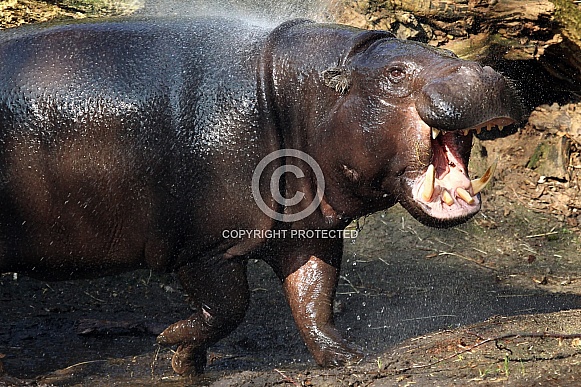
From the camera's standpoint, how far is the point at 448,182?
3.85 m

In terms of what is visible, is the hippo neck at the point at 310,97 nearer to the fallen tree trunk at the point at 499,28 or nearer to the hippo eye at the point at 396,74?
the hippo eye at the point at 396,74

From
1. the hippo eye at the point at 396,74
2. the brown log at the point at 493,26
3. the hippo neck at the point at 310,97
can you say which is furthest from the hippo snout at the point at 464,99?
the brown log at the point at 493,26

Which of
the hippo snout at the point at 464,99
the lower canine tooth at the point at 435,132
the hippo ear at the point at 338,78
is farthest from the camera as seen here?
the hippo ear at the point at 338,78

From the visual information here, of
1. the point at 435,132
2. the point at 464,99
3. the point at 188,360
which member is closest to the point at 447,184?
the point at 435,132

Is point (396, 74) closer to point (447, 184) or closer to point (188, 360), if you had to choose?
point (447, 184)

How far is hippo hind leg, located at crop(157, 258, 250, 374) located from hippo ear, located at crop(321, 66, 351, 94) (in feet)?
3.11

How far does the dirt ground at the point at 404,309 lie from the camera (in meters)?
4.21

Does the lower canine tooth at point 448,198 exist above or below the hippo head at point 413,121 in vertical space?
below

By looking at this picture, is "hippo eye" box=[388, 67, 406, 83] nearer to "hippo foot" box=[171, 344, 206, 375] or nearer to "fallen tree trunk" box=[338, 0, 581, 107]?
"hippo foot" box=[171, 344, 206, 375]

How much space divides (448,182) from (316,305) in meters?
1.02

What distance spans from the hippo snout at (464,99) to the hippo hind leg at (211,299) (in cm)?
124

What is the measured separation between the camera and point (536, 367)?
3.86 m

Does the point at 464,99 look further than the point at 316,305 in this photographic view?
No

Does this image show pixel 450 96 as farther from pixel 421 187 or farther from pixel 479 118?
pixel 421 187
